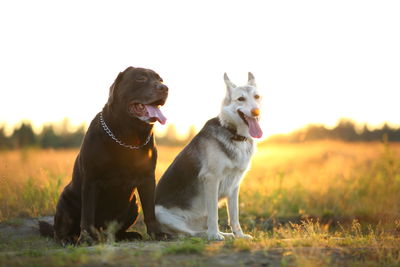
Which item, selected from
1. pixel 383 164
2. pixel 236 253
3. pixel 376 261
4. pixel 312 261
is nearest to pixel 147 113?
pixel 236 253

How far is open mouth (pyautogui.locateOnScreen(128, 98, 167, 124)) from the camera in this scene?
505 centimetres

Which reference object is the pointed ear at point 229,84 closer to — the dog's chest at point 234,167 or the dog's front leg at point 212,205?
the dog's chest at point 234,167

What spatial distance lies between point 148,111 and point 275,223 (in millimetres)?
4037

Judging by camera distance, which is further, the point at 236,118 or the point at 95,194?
the point at 236,118

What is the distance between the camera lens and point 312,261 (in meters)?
3.81

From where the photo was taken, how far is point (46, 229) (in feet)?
20.8

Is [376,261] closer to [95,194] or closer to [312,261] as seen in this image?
[312,261]

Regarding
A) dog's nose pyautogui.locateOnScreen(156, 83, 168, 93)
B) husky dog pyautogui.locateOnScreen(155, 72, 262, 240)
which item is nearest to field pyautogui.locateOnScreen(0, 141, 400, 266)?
husky dog pyautogui.locateOnScreen(155, 72, 262, 240)

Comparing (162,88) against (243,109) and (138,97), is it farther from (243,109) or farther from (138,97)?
(243,109)

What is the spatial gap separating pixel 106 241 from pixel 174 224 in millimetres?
928

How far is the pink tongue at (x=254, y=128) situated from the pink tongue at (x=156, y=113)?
46.6 inches

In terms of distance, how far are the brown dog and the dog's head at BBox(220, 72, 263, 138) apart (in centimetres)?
100

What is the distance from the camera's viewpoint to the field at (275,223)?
3.91 m

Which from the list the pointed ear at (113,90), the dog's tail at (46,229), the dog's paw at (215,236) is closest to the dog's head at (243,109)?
the dog's paw at (215,236)
